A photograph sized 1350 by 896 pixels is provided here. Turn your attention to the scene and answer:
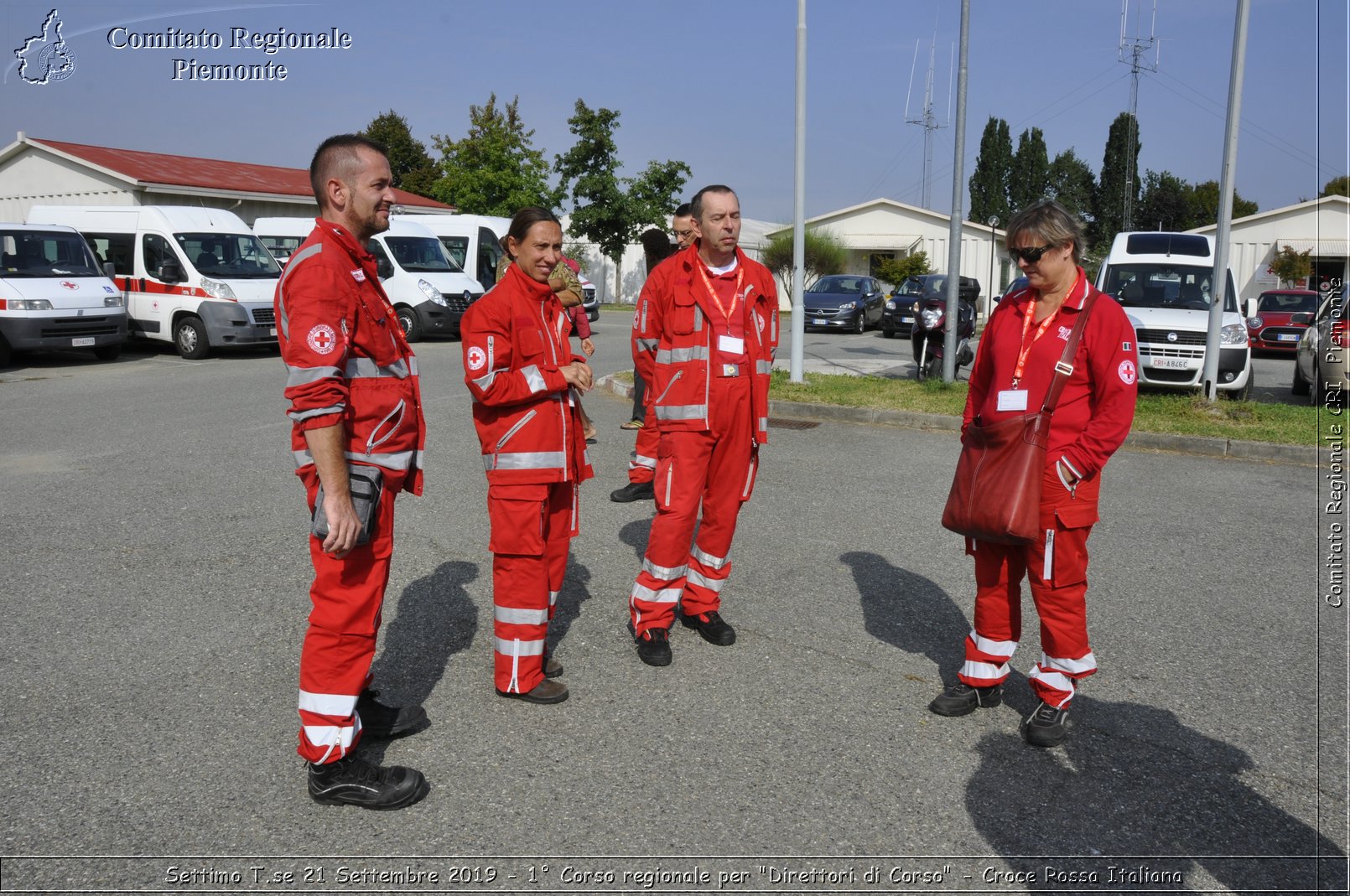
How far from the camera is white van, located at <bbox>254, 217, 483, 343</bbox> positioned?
1894 centimetres

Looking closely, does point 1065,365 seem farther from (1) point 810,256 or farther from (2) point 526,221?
(1) point 810,256

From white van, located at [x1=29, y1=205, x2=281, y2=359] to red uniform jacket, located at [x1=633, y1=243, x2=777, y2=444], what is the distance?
43.7 ft

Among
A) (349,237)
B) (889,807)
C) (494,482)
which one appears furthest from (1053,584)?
(349,237)

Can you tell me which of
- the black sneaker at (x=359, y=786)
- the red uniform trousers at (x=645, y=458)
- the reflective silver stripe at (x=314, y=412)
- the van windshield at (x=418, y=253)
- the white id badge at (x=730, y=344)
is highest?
the van windshield at (x=418, y=253)

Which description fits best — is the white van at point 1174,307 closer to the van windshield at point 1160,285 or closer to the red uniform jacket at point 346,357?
the van windshield at point 1160,285

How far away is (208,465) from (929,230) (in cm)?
3989

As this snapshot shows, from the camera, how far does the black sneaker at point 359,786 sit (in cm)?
317

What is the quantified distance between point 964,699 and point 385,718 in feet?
7.38

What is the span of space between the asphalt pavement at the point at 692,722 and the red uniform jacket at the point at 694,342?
1.13 m

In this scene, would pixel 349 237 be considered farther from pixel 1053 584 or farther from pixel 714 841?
pixel 1053 584

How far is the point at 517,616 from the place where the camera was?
12.9ft

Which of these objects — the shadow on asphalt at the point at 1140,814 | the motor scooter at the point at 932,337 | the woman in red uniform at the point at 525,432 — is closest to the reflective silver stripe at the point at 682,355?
the woman in red uniform at the point at 525,432

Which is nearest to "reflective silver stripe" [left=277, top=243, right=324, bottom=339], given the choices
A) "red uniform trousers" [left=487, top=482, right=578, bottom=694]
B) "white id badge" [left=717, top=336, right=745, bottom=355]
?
"red uniform trousers" [left=487, top=482, right=578, bottom=694]

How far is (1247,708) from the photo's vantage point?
13.1 feet
